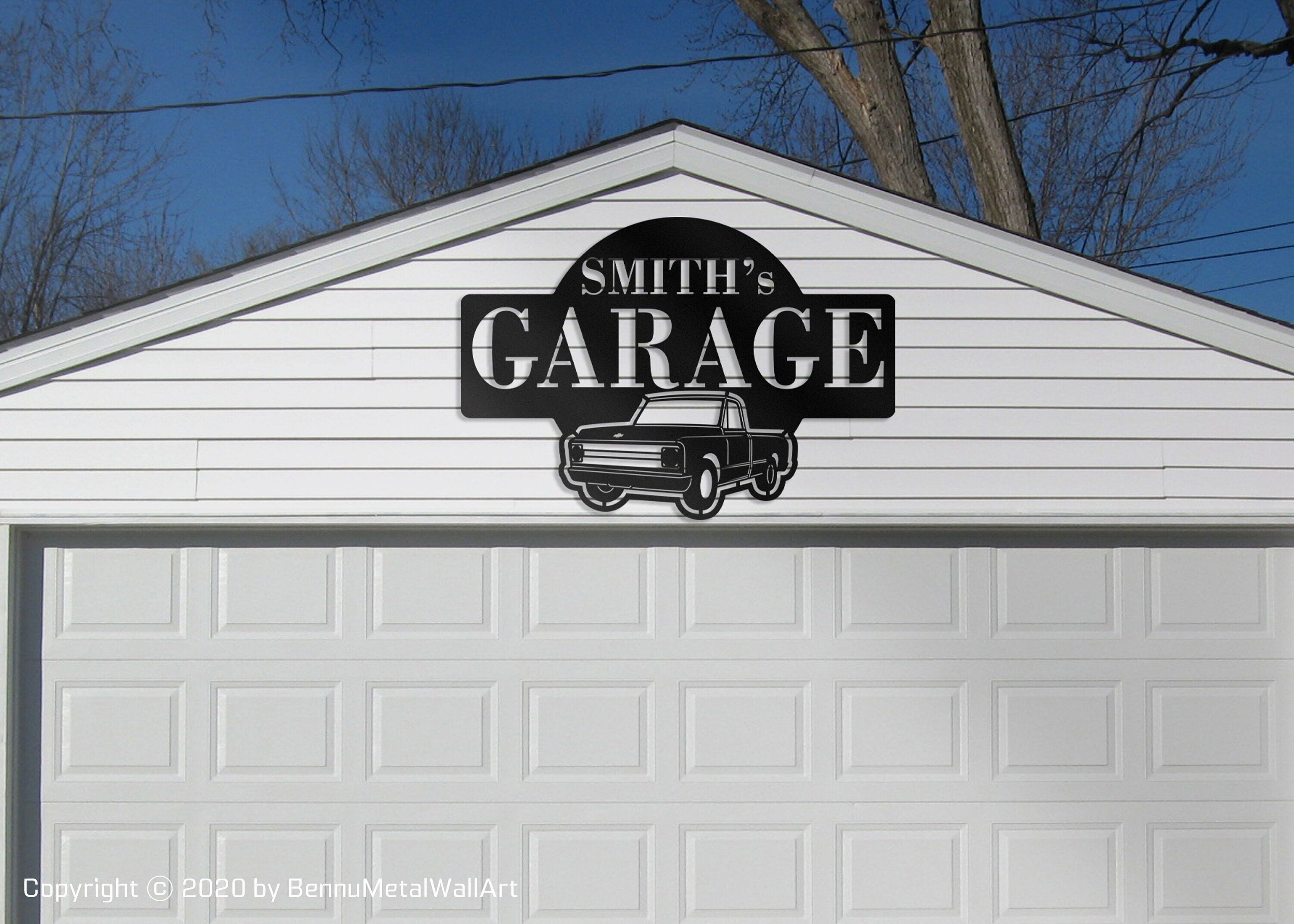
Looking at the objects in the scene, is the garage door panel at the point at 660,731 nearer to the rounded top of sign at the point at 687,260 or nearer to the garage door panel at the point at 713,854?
the garage door panel at the point at 713,854

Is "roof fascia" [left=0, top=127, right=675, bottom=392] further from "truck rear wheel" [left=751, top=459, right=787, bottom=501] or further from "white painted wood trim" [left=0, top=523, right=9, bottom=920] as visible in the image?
"truck rear wheel" [left=751, top=459, right=787, bottom=501]

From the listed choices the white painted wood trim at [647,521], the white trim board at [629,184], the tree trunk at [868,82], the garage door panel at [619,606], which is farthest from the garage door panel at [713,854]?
the tree trunk at [868,82]

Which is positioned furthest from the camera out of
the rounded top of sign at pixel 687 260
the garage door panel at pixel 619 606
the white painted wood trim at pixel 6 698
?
the garage door panel at pixel 619 606

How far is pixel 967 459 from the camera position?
5.51 metres

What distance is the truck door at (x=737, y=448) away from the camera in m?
5.44

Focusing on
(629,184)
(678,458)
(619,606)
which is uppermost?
(629,184)

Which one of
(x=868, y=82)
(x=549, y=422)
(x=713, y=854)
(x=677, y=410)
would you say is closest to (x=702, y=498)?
(x=677, y=410)

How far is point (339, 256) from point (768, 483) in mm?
2428

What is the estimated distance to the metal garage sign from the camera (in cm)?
550

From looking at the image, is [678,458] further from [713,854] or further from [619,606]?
[713,854]

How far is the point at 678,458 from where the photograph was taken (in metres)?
5.42

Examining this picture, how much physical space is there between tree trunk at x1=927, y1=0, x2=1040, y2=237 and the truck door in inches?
230

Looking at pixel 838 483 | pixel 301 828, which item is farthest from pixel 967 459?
pixel 301 828

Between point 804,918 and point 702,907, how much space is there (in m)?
0.52
